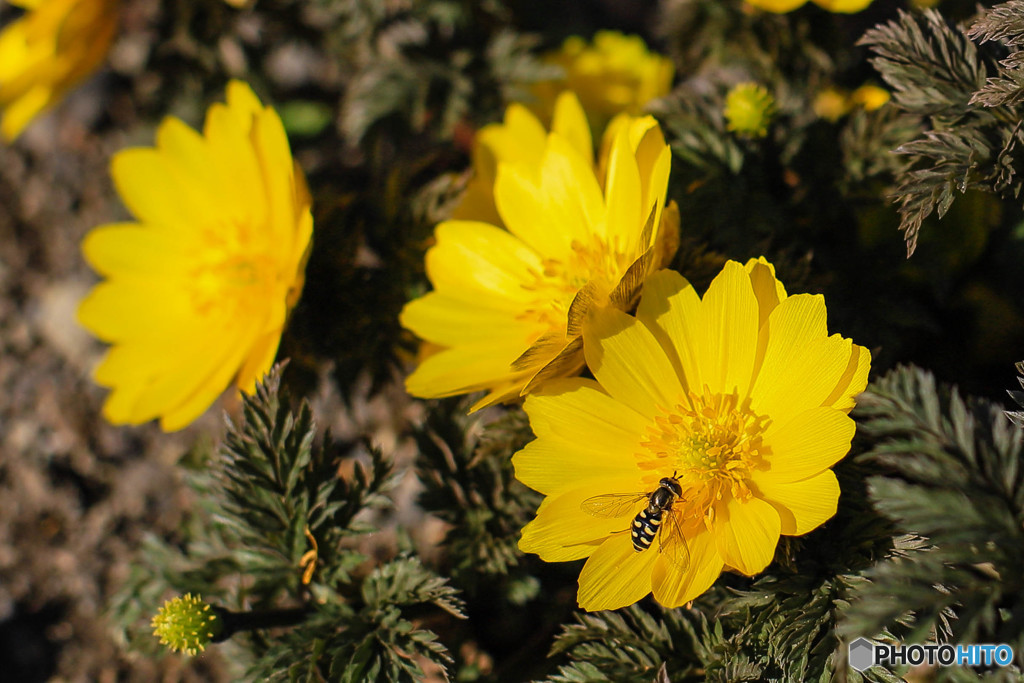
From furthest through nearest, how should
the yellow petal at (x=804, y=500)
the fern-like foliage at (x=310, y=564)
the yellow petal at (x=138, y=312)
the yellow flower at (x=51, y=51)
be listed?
the yellow flower at (x=51, y=51)
the yellow petal at (x=138, y=312)
the fern-like foliage at (x=310, y=564)
the yellow petal at (x=804, y=500)

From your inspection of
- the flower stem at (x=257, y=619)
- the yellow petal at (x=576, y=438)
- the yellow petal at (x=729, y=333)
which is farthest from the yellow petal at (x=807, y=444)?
the flower stem at (x=257, y=619)

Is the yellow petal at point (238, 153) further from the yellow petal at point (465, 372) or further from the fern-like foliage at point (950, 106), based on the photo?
the fern-like foliage at point (950, 106)

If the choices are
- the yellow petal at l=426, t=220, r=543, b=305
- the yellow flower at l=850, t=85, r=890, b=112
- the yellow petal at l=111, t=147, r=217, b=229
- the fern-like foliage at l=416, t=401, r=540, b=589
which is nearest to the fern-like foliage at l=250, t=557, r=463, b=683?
the fern-like foliage at l=416, t=401, r=540, b=589

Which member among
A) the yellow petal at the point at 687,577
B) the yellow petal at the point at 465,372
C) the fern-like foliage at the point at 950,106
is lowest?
the yellow petal at the point at 687,577

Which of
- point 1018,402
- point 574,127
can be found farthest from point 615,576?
point 574,127

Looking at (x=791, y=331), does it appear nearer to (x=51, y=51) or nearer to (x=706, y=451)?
(x=706, y=451)

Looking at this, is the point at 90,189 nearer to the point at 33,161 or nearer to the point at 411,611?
the point at 33,161
